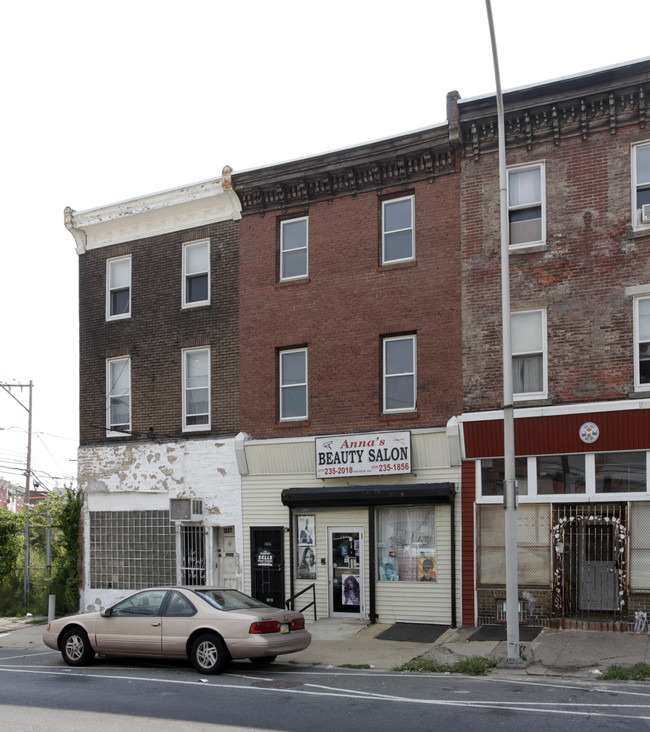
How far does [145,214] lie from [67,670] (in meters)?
12.7

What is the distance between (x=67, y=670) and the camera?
14672 millimetres

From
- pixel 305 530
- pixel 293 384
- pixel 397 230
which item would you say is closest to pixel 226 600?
pixel 305 530

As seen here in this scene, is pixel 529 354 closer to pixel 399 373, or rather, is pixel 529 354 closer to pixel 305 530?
pixel 399 373

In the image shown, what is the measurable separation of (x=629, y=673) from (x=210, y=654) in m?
6.29

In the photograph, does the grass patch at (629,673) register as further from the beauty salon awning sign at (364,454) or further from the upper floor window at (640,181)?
the upper floor window at (640,181)

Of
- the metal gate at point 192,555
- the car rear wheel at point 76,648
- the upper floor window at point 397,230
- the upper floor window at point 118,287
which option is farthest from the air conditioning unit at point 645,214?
the upper floor window at point 118,287

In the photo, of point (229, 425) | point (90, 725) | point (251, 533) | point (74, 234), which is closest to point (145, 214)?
point (74, 234)

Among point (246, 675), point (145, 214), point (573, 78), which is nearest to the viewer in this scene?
point (246, 675)

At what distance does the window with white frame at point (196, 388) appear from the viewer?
22.3m

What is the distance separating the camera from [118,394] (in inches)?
942

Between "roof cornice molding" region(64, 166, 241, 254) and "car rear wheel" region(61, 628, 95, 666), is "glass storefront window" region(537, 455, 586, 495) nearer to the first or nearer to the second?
"car rear wheel" region(61, 628, 95, 666)

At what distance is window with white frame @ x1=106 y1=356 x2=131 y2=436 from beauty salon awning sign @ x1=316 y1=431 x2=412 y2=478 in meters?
6.43

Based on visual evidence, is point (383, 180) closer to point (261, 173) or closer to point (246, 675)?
point (261, 173)

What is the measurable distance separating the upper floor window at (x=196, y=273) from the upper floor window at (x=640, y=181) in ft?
34.9
